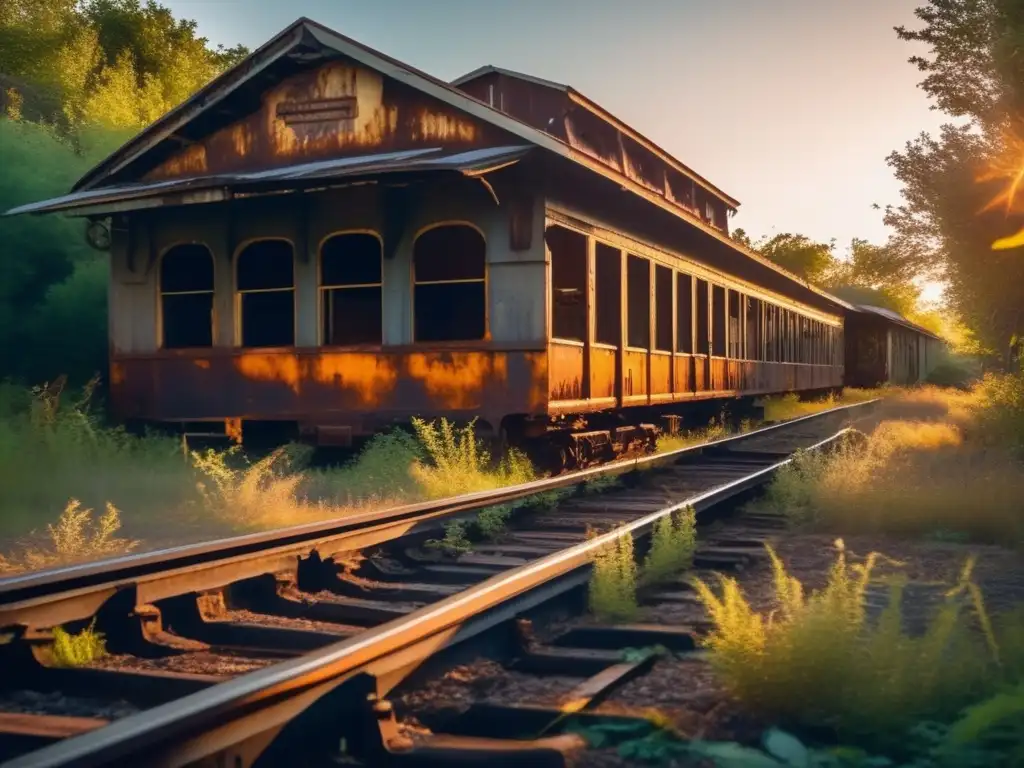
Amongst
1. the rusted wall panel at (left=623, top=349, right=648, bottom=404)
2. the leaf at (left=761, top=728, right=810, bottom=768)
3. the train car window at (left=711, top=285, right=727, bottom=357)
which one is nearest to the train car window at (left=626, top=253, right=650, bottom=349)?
the rusted wall panel at (left=623, top=349, right=648, bottom=404)

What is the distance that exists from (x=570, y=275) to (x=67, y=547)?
8.75 metres

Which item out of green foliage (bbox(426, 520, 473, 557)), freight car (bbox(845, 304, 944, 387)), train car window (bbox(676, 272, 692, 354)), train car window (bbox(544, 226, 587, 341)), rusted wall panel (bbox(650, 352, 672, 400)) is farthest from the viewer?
freight car (bbox(845, 304, 944, 387))

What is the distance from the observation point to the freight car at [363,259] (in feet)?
41.4

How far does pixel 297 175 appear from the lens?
12.2 metres

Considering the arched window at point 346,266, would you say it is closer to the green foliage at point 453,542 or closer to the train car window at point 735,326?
the green foliage at point 453,542

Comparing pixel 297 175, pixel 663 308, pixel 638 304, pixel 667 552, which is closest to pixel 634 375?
pixel 638 304

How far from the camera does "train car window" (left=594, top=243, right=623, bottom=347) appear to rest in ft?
48.6

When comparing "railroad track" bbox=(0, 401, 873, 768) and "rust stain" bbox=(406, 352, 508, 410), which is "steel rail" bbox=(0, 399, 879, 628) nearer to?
"railroad track" bbox=(0, 401, 873, 768)

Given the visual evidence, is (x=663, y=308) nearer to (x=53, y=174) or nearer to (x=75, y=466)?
(x=75, y=466)

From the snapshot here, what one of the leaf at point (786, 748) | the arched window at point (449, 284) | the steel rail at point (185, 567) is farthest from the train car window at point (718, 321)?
the leaf at point (786, 748)

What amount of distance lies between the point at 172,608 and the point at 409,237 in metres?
8.48

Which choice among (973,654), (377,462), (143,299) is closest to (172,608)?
(973,654)

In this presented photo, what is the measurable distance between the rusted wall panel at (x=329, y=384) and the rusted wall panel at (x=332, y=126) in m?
2.72

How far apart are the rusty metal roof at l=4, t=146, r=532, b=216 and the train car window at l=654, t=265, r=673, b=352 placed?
5102 mm
